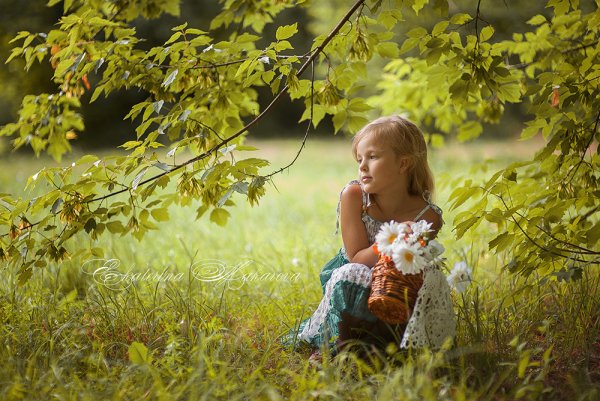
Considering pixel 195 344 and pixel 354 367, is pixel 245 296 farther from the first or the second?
pixel 354 367

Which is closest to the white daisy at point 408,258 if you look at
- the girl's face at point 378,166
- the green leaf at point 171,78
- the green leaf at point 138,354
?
the girl's face at point 378,166

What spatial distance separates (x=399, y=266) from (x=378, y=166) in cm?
56

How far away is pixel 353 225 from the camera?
2854 mm

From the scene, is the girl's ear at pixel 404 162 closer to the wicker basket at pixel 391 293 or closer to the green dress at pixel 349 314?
the green dress at pixel 349 314

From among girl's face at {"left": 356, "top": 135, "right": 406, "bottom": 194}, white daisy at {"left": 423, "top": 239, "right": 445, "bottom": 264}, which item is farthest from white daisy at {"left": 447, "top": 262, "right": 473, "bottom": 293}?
girl's face at {"left": 356, "top": 135, "right": 406, "bottom": 194}

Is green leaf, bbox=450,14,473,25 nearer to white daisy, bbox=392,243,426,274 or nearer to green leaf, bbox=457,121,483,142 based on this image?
white daisy, bbox=392,243,426,274

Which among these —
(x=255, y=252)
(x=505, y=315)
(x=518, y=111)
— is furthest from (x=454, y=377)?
(x=518, y=111)

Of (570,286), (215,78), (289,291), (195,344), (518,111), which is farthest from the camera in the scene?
(518,111)

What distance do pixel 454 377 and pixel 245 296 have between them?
1.49 meters

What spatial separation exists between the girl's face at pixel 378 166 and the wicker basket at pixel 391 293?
40cm

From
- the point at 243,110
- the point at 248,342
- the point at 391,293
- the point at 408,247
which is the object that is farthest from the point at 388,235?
the point at 243,110

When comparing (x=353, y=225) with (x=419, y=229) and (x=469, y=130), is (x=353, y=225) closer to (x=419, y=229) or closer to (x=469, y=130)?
(x=419, y=229)

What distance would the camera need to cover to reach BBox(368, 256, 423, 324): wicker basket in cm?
248

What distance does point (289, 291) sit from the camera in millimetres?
3885
